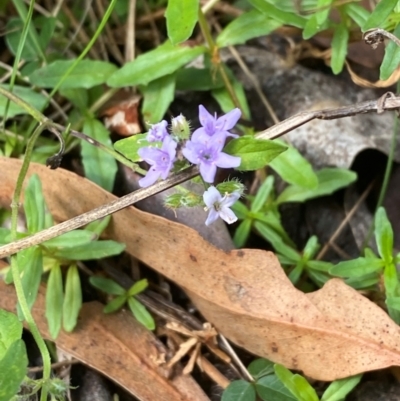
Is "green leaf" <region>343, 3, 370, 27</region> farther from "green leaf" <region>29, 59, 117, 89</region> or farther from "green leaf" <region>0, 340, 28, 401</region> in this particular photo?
"green leaf" <region>0, 340, 28, 401</region>

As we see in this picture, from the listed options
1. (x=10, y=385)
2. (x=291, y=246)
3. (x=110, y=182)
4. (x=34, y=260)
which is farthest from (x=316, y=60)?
(x=10, y=385)

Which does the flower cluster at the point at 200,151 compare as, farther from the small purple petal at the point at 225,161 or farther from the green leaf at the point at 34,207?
the green leaf at the point at 34,207

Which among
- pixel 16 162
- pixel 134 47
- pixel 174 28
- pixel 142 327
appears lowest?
pixel 142 327

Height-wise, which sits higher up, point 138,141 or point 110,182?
point 138,141

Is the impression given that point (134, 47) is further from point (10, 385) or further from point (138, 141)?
point (10, 385)

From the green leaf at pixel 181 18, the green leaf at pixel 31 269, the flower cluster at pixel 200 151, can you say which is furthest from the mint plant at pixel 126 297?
the green leaf at pixel 181 18

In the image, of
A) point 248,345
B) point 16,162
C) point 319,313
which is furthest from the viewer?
point 16,162
